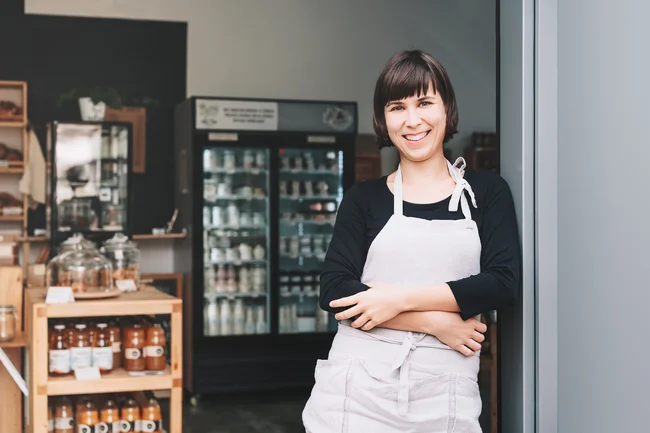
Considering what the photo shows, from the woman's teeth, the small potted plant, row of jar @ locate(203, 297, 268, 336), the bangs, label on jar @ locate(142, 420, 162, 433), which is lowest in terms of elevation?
label on jar @ locate(142, 420, 162, 433)

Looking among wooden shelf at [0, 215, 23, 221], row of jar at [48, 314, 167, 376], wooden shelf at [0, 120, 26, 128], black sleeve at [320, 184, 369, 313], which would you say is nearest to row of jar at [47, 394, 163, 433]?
row of jar at [48, 314, 167, 376]

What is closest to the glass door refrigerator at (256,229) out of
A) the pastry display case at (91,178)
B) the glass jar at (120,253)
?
the pastry display case at (91,178)

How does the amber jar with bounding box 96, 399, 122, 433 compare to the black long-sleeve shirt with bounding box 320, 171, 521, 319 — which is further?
the amber jar with bounding box 96, 399, 122, 433

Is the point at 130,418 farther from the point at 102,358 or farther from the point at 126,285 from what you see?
the point at 126,285

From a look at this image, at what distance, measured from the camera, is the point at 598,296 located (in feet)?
7.18

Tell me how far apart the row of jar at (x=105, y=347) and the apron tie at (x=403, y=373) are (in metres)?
1.87

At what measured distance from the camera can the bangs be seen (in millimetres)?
2125

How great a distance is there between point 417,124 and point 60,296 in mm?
2052

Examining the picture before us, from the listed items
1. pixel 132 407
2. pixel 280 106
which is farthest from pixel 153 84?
pixel 132 407

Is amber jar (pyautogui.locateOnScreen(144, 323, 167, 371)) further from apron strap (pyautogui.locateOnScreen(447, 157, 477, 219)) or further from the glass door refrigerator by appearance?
the glass door refrigerator

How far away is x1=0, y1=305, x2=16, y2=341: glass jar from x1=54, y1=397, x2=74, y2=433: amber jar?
55cm

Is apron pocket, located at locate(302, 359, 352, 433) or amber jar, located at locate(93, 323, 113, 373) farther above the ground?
apron pocket, located at locate(302, 359, 352, 433)

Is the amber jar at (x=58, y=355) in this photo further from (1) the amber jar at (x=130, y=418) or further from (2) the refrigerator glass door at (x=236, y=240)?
(2) the refrigerator glass door at (x=236, y=240)

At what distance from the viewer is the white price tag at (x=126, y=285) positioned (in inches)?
160
